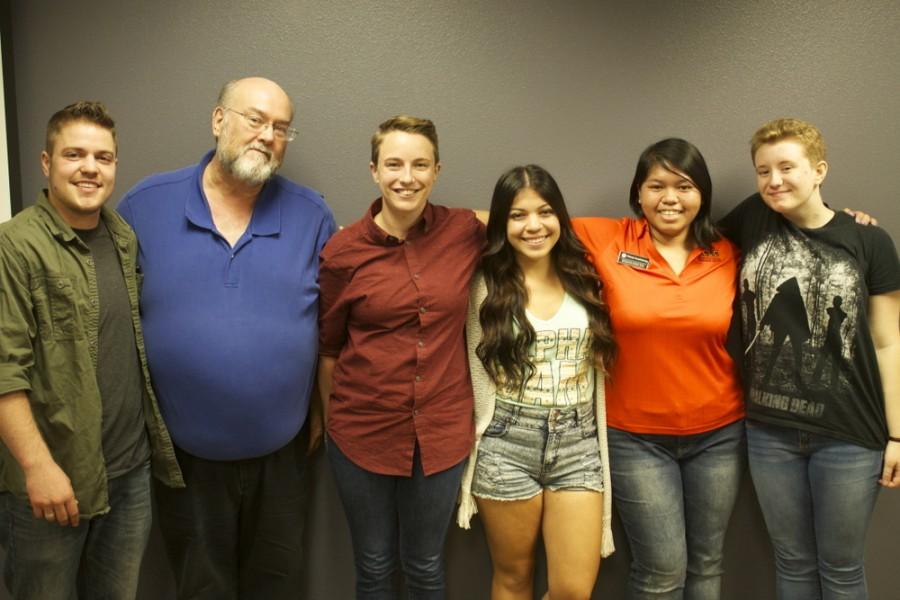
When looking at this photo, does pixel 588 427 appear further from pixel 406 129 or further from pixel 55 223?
pixel 55 223

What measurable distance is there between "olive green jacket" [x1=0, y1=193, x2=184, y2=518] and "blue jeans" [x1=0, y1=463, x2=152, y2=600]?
9cm

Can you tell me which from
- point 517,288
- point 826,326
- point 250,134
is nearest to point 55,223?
point 250,134

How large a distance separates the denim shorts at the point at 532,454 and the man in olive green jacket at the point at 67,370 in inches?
41.6

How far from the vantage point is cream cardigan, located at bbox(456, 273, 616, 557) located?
201 centimetres

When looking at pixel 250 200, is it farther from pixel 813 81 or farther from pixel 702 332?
pixel 813 81

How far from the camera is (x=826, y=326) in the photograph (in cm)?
195

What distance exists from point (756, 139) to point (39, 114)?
8.22 ft

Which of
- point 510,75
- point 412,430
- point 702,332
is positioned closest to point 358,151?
point 510,75

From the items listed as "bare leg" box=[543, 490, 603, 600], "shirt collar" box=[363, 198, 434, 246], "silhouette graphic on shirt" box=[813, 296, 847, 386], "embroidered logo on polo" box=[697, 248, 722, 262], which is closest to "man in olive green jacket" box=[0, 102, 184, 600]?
"shirt collar" box=[363, 198, 434, 246]

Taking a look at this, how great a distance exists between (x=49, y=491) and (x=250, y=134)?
1143 mm

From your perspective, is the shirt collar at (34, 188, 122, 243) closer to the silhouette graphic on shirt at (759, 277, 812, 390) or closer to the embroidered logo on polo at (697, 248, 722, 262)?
the embroidered logo on polo at (697, 248, 722, 262)

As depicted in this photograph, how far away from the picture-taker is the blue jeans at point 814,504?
6.47 ft

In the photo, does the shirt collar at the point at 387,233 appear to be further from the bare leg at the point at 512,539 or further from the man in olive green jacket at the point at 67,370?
the bare leg at the point at 512,539

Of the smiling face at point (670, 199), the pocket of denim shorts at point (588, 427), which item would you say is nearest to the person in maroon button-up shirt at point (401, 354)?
the pocket of denim shorts at point (588, 427)
